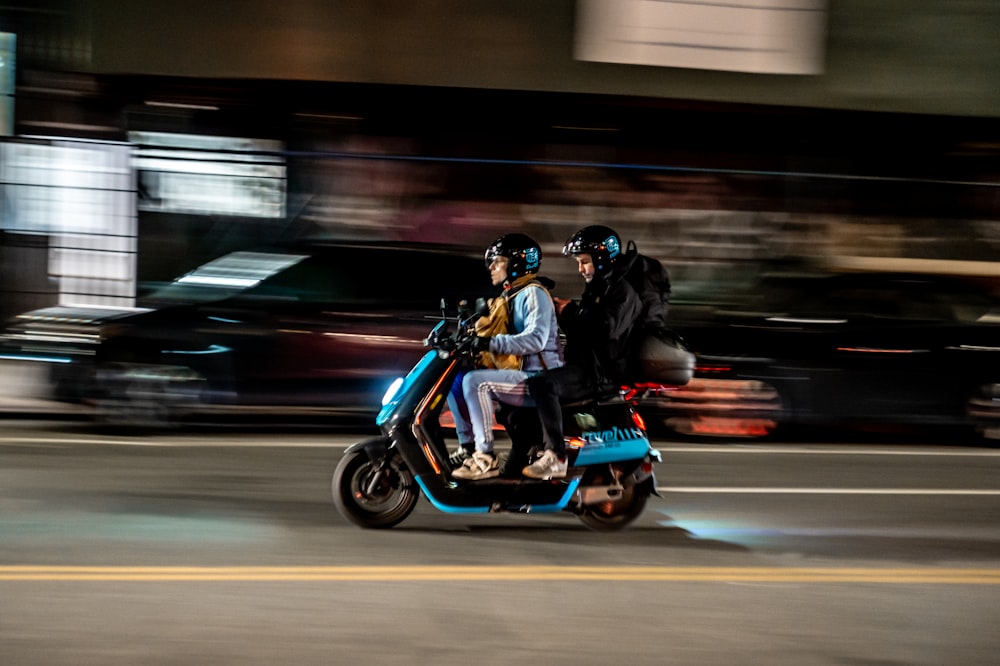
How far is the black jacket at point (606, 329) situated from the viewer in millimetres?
7250

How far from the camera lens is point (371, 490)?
284 inches

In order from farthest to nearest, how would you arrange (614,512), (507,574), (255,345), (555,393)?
1. (255,345)
2. (614,512)
3. (555,393)
4. (507,574)

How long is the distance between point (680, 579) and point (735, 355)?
18.5 ft

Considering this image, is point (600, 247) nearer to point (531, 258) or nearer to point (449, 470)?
point (531, 258)

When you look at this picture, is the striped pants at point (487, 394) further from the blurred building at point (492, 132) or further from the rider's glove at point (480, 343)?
the blurred building at point (492, 132)

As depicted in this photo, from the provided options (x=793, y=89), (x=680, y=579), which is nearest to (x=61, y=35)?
(x=793, y=89)

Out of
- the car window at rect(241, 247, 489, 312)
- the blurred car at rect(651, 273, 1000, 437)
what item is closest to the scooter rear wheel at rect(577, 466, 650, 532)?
the car window at rect(241, 247, 489, 312)

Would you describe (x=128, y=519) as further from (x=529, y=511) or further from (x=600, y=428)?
(x=600, y=428)

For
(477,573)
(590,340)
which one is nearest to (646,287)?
(590,340)

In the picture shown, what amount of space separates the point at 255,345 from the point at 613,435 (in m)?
4.64

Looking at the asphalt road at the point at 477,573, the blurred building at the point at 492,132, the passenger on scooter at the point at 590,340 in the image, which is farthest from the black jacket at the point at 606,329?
the blurred building at the point at 492,132

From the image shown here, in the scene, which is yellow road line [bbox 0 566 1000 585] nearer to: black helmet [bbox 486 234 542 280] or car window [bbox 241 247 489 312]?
black helmet [bbox 486 234 542 280]

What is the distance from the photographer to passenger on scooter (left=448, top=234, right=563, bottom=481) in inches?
280

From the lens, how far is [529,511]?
23.8 feet
